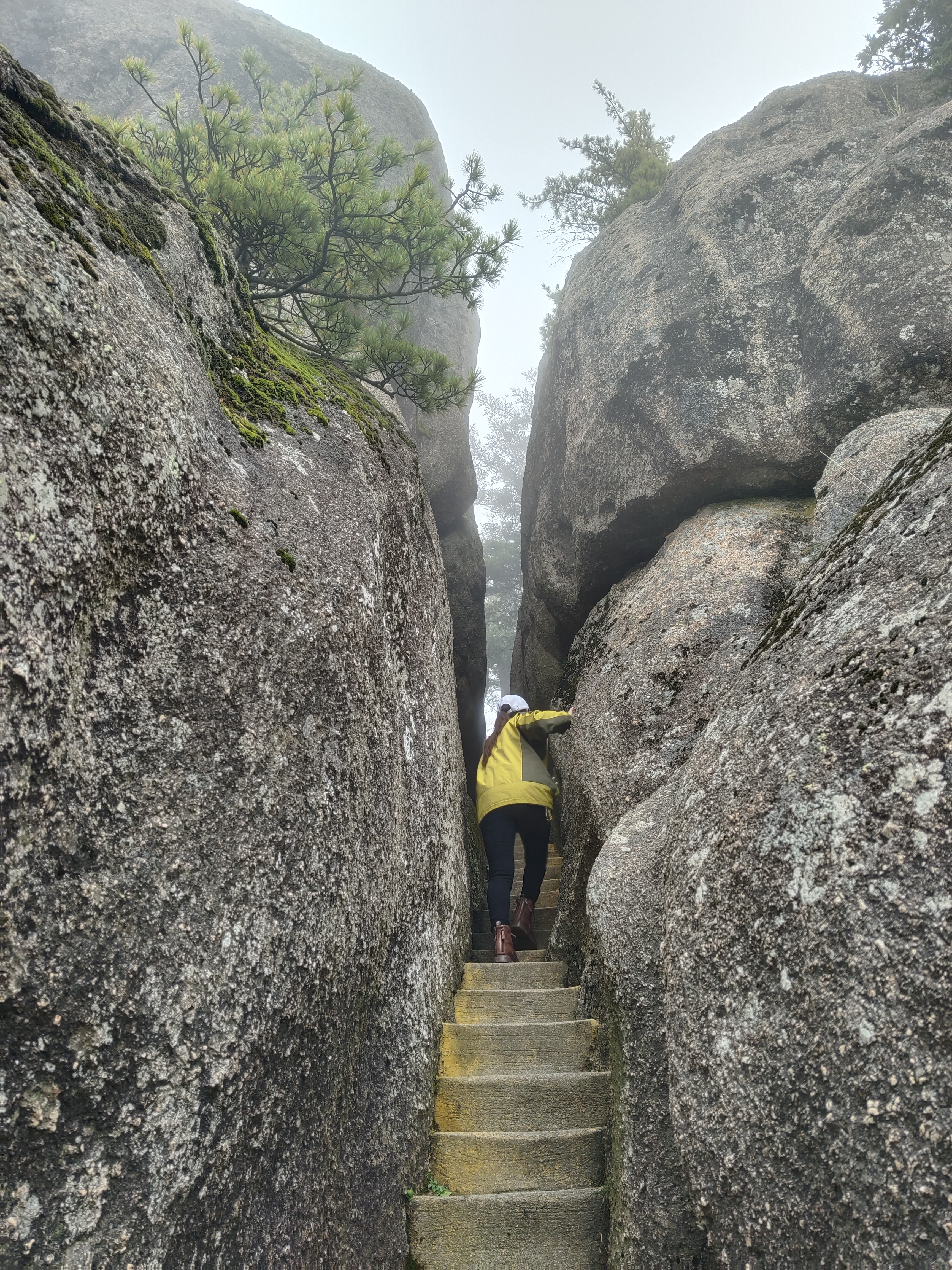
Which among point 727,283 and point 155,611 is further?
point 727,283

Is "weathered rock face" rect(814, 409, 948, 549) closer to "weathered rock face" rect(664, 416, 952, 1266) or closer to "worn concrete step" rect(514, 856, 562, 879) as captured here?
"weathered rock face" rect(664, 416, 952, 1266)

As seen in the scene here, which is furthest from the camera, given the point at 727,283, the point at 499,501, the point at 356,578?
the point at 499,501

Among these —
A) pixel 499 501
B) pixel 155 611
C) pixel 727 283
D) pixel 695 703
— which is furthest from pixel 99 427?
pixel 499 501

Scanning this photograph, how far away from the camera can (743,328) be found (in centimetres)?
884

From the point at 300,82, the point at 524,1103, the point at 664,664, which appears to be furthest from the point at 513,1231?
the point at 300,82

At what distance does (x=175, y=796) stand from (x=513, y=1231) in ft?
8.87

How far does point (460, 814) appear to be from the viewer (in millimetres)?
Result: 6414

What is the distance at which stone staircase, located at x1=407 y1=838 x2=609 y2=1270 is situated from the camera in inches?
139

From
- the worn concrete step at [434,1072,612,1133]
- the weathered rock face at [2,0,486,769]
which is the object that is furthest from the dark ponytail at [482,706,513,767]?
the weathered rock face at [2,0,486,769]

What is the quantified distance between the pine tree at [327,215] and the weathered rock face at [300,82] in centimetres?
455

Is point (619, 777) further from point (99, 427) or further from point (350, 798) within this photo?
point (99, 427)

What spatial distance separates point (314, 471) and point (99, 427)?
1784 mm

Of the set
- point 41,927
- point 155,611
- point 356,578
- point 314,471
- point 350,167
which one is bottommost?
point 41,927

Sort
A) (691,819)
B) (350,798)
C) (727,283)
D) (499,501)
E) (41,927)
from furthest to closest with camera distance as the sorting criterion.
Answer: (499,501), (727,283), (350,798), (691,819), (41,927)
